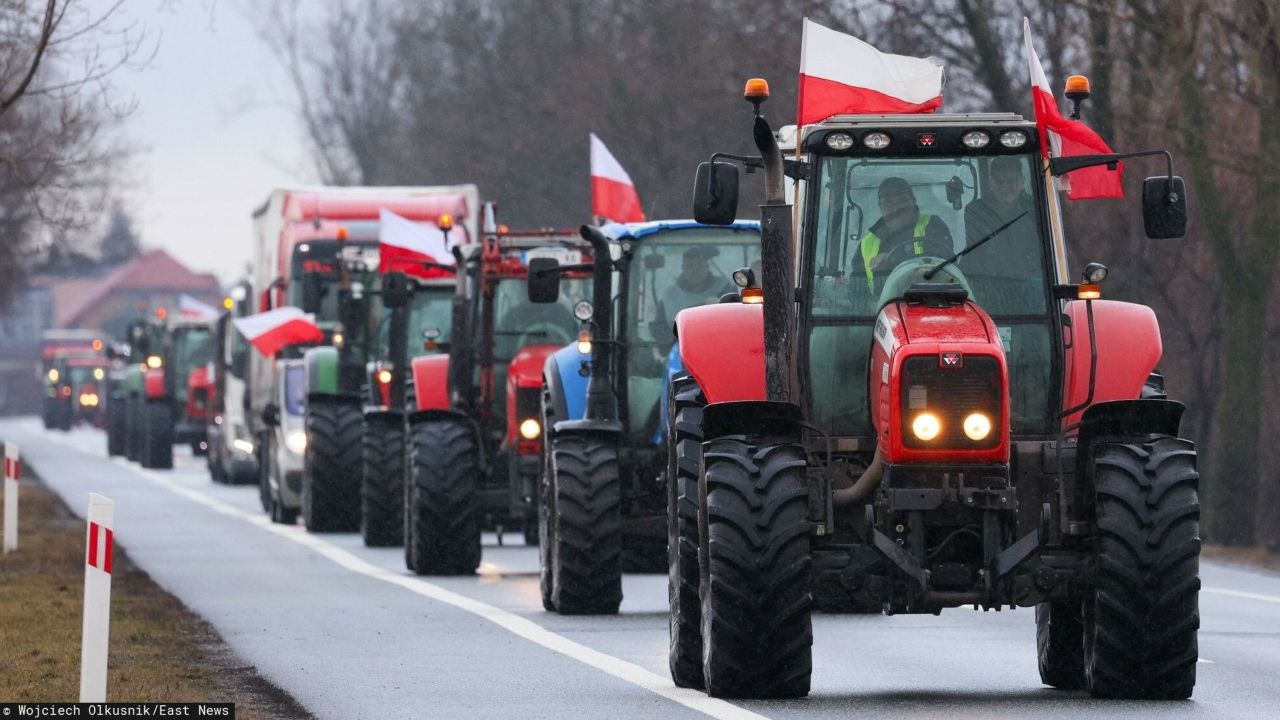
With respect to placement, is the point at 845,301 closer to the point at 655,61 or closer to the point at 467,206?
the point at 467,206

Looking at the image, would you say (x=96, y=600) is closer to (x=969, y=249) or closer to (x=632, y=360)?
(x=969, y=249)

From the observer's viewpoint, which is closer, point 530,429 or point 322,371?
point 530,429

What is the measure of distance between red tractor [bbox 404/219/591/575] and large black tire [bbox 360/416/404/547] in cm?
194

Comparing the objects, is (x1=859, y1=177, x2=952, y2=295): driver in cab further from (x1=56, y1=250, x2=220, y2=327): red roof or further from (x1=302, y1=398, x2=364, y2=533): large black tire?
(x1=56, y1=250, x2=220, y2=327): red roof

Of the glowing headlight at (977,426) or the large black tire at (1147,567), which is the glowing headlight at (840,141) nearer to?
the glowing headlight at (977,426)

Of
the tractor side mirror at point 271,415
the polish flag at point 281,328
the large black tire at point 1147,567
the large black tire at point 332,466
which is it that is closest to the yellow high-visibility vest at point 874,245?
the large black tire at point 1147,567

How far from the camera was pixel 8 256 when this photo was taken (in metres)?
63.7

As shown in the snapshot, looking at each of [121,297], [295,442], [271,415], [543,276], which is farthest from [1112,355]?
[121,297]

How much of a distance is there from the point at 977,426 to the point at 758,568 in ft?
3.42

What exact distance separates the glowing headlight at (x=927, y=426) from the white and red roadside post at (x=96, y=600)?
128 inches

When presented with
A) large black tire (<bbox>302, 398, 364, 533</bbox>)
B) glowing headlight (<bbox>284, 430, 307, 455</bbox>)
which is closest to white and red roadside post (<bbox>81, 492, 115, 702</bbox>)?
large black tire (<bbox>302, 398, 364, 533</bbox>)

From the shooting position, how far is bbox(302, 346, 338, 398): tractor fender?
3020cm

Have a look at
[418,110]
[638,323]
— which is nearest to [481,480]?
[638,323]

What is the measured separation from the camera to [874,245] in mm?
12867
